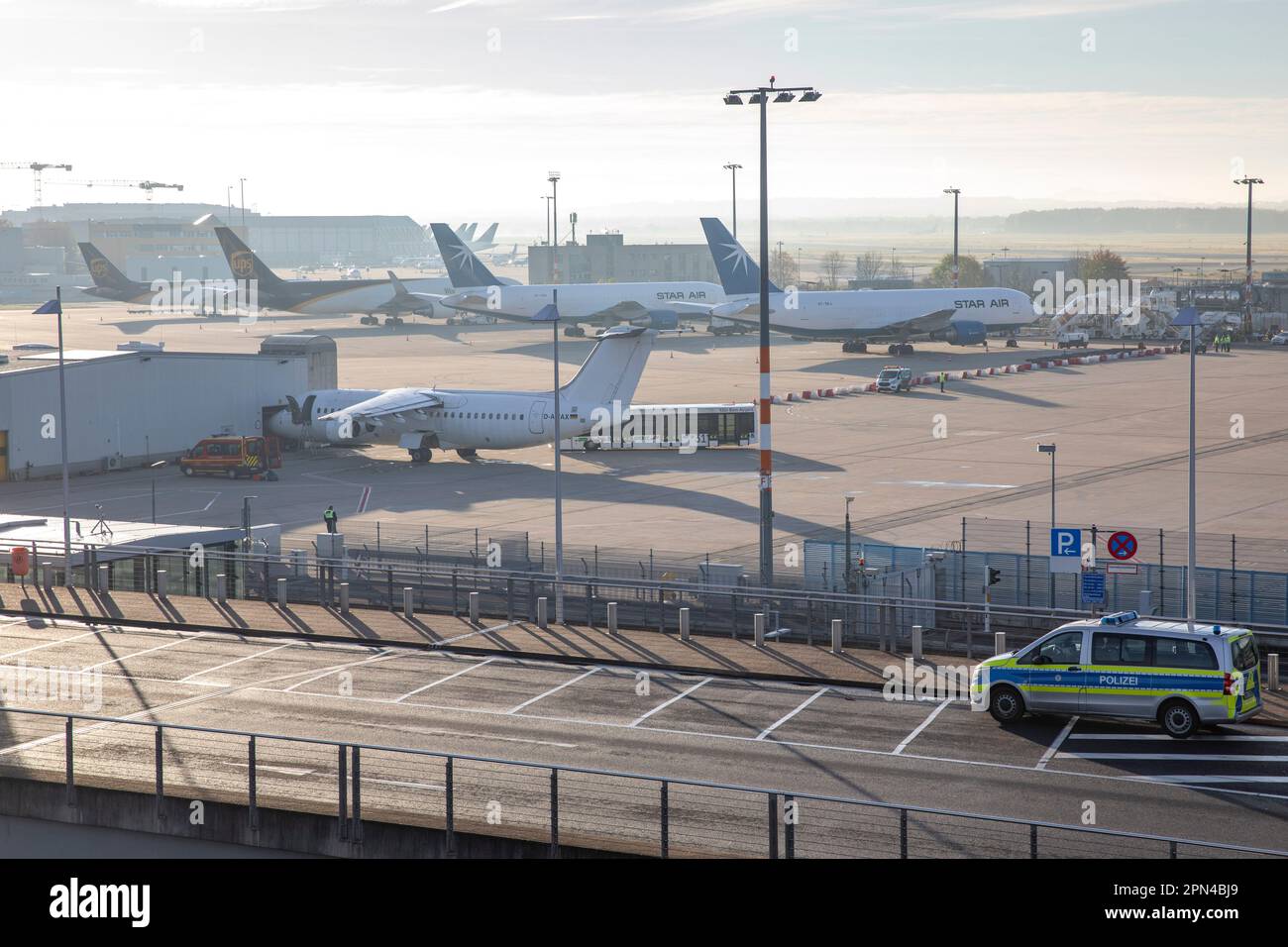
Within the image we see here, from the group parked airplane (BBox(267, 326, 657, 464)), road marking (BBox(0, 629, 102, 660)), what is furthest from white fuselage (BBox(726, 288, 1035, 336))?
road marking (BBox(0, 629, 102, 660))

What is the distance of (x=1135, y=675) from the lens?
26.1 metres

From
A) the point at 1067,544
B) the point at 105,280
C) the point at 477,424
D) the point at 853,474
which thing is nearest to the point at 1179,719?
the point at 1067,544

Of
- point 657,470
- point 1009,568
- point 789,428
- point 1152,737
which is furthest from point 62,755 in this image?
point 789,428

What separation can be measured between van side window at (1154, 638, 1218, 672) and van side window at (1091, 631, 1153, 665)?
20cm

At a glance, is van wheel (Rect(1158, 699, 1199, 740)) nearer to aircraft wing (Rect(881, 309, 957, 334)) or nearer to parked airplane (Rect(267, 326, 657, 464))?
parked airplane (Rect(267, 326, 657, 464))

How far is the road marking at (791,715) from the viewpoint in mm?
26766

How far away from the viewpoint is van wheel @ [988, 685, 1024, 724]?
88.8 ft

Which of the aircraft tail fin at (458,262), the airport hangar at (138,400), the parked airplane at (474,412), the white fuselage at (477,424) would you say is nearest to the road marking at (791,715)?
the parked airplane at (474,412)

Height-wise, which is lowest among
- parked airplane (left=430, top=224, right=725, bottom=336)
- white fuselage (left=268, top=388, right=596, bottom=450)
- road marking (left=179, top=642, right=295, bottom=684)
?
road marking (left=179, top=642, right=295, bottom=684)

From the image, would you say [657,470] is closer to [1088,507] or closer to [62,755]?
[1088,507]

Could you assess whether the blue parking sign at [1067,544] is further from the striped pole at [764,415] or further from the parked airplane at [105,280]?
the parked airplane at [105,280]

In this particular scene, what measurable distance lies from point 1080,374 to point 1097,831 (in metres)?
92.2

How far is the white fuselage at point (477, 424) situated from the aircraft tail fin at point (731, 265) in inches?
2091

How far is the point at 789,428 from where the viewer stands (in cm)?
7994
